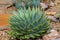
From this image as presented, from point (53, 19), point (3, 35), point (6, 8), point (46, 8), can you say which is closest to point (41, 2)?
point (46, 8)

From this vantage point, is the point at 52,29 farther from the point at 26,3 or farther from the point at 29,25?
the point at 26,3

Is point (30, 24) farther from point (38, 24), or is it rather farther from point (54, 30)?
point (54, 30)

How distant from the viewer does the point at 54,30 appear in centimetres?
461

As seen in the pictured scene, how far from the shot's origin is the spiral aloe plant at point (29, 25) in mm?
4363

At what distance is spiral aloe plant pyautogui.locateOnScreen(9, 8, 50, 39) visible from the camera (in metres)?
4.36

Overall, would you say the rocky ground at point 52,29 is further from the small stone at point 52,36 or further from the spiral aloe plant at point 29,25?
the spiral aloe plant at point 29,25

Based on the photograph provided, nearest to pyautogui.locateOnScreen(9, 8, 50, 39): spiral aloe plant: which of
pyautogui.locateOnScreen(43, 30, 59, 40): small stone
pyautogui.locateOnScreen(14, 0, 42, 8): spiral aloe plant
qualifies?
pyautogui.locateOnScreen(43, 30, 59, 40): small stone

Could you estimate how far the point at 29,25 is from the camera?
4.36 metres

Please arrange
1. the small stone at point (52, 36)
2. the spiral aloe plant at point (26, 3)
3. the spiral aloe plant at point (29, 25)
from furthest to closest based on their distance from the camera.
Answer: the spiral aloe plant at point (26, 3)
the spiral aloe plant at point (29, 25)
the small stone at point (52, 36)

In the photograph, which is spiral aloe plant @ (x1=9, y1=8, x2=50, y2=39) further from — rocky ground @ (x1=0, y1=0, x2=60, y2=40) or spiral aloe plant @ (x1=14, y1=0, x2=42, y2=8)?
spiral aloe plant @ (x1=14, y1=0, x2=42, y2=8)

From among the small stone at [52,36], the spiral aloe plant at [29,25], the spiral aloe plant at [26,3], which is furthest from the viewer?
the spiral aloe plant at [26,3]

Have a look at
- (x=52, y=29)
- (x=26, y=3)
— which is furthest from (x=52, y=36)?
(x=26, y=3)

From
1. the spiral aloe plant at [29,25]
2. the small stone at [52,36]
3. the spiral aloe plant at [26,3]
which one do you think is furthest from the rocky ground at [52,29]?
the spiral aloe plant at [26,3]

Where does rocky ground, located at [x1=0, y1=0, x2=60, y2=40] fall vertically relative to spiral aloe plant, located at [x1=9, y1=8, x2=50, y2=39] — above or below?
below
